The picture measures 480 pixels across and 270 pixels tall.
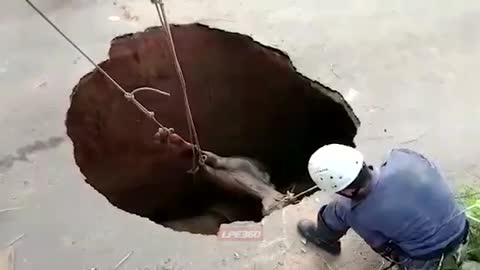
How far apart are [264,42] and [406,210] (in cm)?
114

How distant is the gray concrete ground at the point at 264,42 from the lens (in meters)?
3.03

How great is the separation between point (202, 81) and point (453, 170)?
1203 mm

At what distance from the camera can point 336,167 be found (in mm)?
2740

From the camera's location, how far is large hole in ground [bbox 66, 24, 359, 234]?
3672 millimetres

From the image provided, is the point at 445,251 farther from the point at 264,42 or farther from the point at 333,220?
the point at 264,42

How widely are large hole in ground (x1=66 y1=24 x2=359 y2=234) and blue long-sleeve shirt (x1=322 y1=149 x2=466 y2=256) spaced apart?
59 centimetres

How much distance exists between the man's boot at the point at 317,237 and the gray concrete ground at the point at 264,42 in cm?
3

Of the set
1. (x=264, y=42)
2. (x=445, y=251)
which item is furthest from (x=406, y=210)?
(x=264, y=42)

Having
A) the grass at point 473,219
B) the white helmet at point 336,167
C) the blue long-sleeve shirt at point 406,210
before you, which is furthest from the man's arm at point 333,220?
the grass at point 473,219

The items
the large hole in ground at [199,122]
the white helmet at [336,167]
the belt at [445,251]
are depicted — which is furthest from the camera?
the large hole in ground at [199,122]

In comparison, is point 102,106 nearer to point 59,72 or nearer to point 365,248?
point 59,72

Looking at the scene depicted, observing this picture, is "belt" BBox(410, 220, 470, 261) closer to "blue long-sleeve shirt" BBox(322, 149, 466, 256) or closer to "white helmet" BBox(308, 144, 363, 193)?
"blue long-sleeve shirt" BBox(322, 149, 466, 256)

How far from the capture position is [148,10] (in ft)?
12.6

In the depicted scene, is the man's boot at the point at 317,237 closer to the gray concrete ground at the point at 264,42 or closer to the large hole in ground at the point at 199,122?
the gray concrete ground at the point at 264,42
